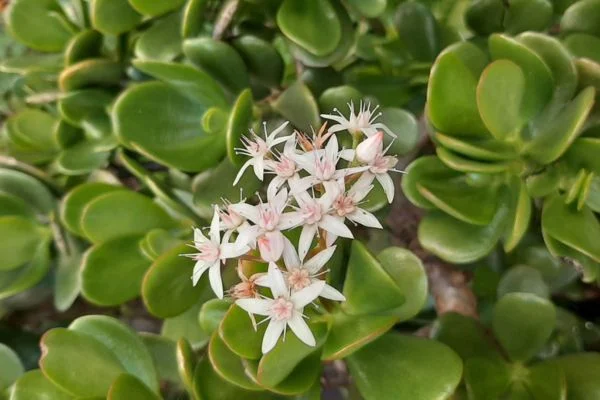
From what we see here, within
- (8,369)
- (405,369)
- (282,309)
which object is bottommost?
(8,369)

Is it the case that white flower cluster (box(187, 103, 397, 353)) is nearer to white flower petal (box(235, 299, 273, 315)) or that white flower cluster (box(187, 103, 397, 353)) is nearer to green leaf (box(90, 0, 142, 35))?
white flower petal (box(235, 299, 273, 315))

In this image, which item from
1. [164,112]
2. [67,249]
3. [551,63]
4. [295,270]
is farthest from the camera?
[67,249]

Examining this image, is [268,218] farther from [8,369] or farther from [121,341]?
[8,369]

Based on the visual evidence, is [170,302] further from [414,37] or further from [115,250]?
[414,37]

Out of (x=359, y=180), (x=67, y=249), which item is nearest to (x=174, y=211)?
(x=67, y=249)

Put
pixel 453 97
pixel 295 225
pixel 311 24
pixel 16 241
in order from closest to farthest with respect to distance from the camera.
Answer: pixel 295 225 → pixel 453 97 → pixel 311 24 → pixel 16 241

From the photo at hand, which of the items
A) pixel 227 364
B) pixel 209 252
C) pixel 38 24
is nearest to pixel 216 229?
pixel 209 252

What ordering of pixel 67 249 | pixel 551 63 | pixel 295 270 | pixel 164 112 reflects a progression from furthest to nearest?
pixel 67 249, pixel 164 112, pixel 551 63, pixel 295 270
